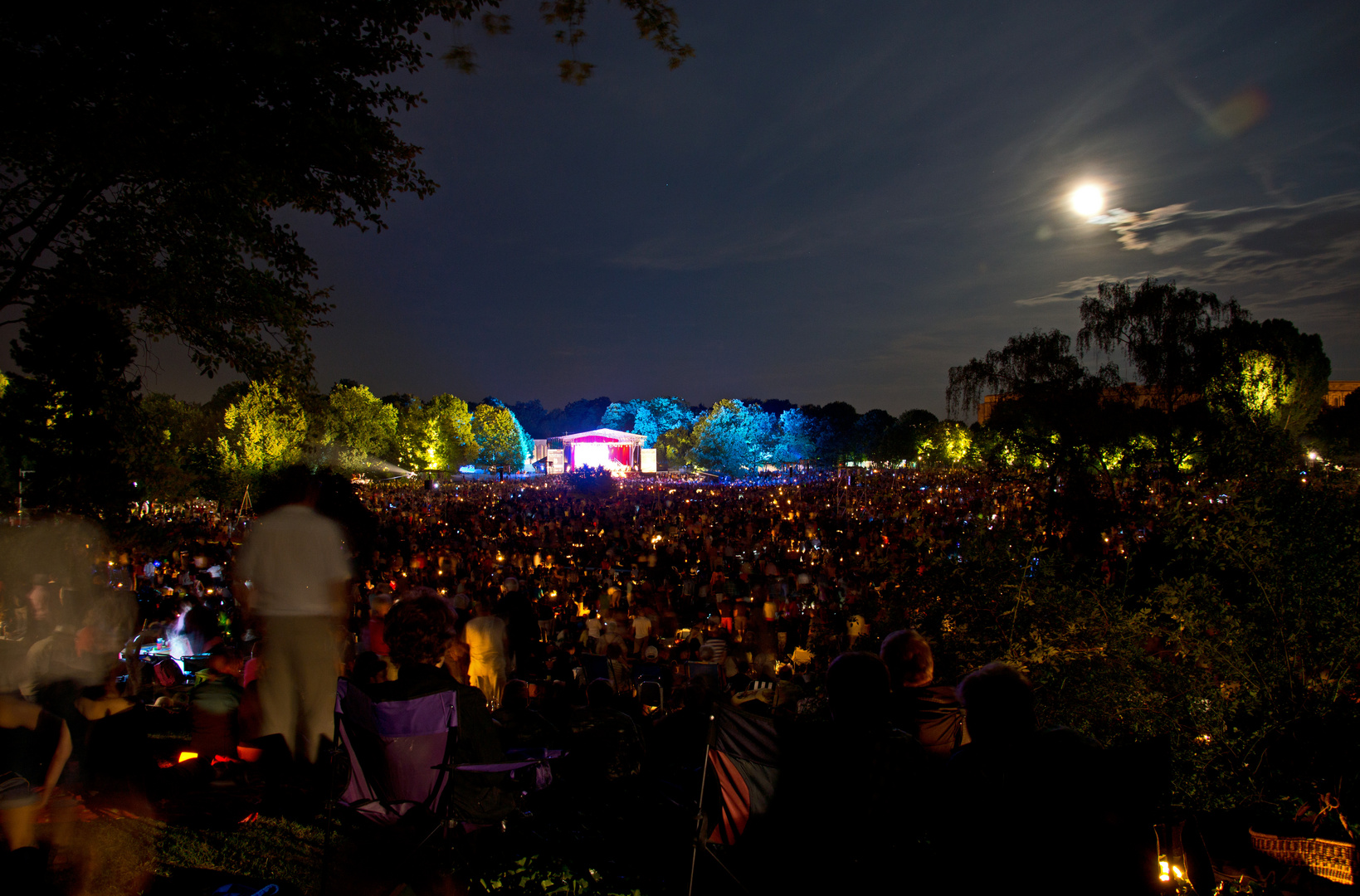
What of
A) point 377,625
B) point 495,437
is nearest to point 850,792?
point 377,625

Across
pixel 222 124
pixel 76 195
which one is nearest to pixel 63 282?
pixel 76 195

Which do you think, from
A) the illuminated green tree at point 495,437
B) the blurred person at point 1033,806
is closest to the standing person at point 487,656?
the blurred person at point 1033,806

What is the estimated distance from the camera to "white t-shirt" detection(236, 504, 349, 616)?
3891 mm

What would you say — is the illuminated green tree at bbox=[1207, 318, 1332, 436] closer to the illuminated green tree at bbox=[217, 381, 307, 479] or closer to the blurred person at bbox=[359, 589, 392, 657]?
the blurred person at bbox=[359, 589, 392, 657]

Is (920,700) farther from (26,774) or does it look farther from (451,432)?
(451,432)

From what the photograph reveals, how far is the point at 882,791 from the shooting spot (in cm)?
232

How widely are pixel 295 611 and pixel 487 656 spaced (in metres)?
2.01

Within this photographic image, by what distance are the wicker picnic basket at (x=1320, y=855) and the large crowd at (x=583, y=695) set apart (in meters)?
1.34

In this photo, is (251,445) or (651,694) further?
(251,445)

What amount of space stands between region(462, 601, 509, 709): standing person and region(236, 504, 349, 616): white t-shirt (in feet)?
5.83

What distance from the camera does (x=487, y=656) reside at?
5645 mm

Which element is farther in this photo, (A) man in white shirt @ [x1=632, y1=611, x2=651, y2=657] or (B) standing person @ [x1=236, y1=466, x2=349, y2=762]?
(A) man in white shirt @ [x1=632, y1=611, x2=651, y2=657]

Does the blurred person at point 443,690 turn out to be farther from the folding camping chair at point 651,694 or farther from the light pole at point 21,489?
the light pole at point 21,489

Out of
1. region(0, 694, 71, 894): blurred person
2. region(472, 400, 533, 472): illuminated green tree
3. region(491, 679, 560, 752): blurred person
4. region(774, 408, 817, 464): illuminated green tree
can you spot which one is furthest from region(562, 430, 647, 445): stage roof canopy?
region(0, 694, 71, 894): blurred person
